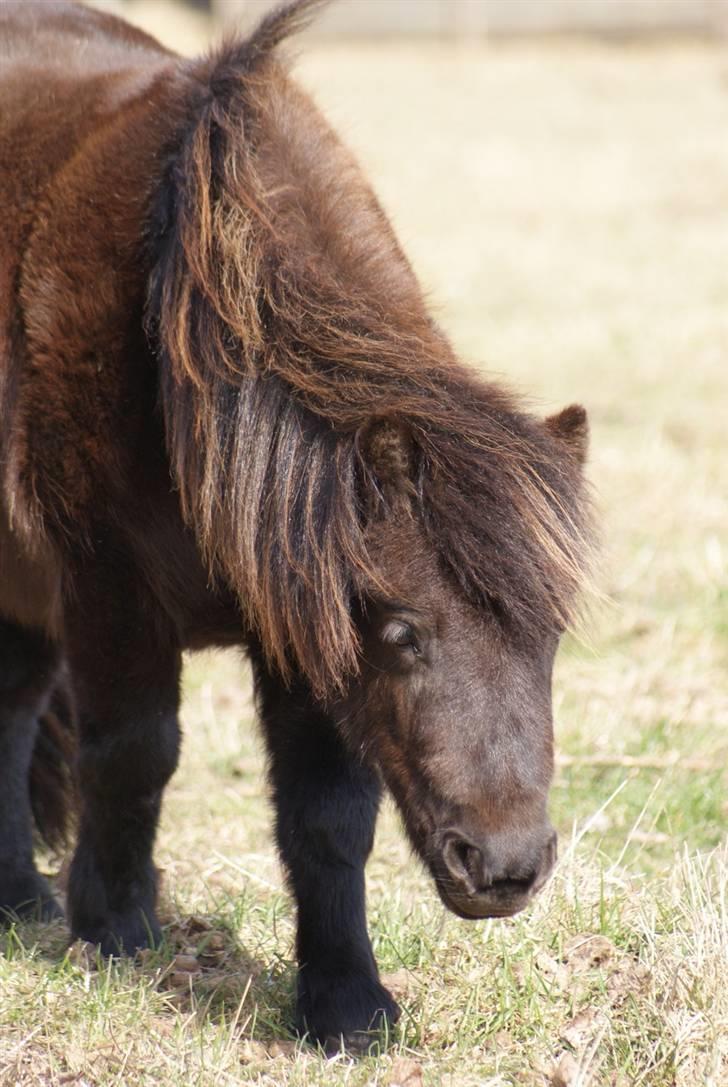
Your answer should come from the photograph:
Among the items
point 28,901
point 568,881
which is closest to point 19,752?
point 28,901

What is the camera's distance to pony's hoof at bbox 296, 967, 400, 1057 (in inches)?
124

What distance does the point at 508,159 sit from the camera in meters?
17.4

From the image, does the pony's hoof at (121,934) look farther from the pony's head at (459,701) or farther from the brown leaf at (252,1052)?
the pony's head at (459,701)

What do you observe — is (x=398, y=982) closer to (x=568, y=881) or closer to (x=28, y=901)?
(x=568, y=881)

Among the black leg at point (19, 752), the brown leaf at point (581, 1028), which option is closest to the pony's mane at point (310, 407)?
the brown leaf at point (581, 1028)

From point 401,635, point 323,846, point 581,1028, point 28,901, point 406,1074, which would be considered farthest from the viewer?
point 28,901

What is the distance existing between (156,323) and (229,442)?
0.35 metres

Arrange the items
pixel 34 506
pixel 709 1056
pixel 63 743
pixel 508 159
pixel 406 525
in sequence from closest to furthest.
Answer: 1. pixel 406 525
2. pixel 709 1056
3. pixel 34 506
4. pixel 63 743
5. pixel 508 159

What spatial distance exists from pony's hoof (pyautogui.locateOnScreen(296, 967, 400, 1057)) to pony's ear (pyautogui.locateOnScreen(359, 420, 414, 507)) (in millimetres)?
1166

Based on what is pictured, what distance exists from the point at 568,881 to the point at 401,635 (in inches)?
43.3

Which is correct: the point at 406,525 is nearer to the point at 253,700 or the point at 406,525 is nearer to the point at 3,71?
the point at 253,700

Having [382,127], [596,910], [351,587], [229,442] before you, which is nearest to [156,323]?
[229,442]

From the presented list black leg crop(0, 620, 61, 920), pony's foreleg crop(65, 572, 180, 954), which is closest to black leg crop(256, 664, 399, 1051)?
pony's foreleg crop(65, 572, 180, 954)

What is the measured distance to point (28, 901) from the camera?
13.0 ft
